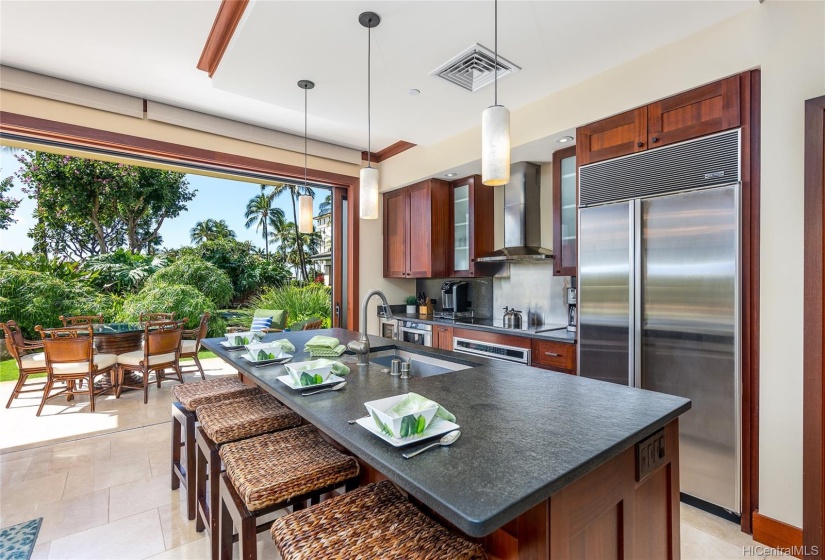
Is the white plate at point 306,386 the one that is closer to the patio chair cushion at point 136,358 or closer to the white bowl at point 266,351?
the white bowl at point 266,351

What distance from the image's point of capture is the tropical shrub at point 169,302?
6164mm

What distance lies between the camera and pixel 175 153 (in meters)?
3.66

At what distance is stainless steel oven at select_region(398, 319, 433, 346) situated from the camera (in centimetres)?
423

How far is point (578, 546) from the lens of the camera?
100 centimetres

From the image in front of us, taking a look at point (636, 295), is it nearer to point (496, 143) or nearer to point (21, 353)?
point (496, 143)

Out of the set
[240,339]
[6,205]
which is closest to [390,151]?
[240,339]

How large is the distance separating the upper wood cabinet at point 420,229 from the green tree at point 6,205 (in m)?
5.45

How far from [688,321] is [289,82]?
300 centimetres

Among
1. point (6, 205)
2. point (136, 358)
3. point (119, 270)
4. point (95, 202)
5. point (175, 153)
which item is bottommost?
point (136, 358)

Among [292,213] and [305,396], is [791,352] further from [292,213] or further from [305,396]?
[292,213]

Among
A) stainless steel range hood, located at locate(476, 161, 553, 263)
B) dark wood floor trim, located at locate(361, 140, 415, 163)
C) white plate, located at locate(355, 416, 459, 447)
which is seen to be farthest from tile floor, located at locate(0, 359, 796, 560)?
dark wood floor trim, located at locate(361, 140, 415, 163)

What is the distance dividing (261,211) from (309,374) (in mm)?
9248

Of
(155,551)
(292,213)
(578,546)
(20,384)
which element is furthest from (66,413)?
(292,213)

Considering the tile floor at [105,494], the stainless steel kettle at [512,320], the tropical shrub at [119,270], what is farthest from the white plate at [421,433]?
the tropical shrub at [119,270]
